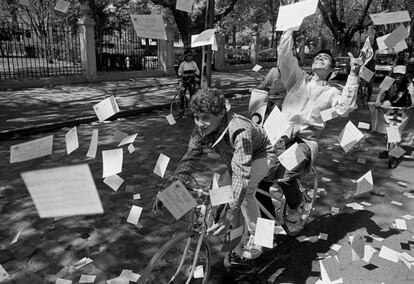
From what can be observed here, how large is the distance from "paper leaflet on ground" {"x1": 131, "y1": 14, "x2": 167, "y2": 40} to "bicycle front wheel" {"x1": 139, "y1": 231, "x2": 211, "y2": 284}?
1649mm

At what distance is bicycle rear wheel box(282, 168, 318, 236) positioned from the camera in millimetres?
4056

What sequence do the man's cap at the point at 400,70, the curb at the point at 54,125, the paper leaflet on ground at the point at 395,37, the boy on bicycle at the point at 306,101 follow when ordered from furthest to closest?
the curb at the point at 54,125
the man's cap at the point at 400,70
the paper leaflet on ground at the point at 395,37
the boy on bicycle at the point at 306,101

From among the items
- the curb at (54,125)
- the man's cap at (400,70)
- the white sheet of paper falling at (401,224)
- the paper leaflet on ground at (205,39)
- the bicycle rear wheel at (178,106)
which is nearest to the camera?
the paper leaflet on ground at (205,39)

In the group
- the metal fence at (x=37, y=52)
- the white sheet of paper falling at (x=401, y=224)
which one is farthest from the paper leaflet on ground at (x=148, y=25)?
the metal fence at (x=37, y=52)

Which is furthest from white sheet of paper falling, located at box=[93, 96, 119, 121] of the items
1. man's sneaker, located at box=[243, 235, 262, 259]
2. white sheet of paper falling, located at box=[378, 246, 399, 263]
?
white sheet of paper falling, located at box=[378, 246, 399, 263]

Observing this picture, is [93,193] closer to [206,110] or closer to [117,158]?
[117,158]

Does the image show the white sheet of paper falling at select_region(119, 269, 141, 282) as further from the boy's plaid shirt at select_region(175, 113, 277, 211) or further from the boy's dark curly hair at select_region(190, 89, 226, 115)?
the boy's dark curly hair at select_region(190, 89, 226, 115)

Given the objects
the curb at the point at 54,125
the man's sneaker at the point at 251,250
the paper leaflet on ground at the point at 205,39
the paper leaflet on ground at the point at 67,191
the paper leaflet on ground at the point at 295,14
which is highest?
the paper leaflet on ground at the point at 295,14

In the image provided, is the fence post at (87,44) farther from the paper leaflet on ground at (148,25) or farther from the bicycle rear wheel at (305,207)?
the paper leaflet on ground at (148,25)

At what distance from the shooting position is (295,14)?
10.2ft

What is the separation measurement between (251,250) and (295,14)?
203 cm

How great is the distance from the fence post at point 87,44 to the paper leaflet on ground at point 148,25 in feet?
44.6

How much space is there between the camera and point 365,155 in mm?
7227

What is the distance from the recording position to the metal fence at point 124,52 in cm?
1748
